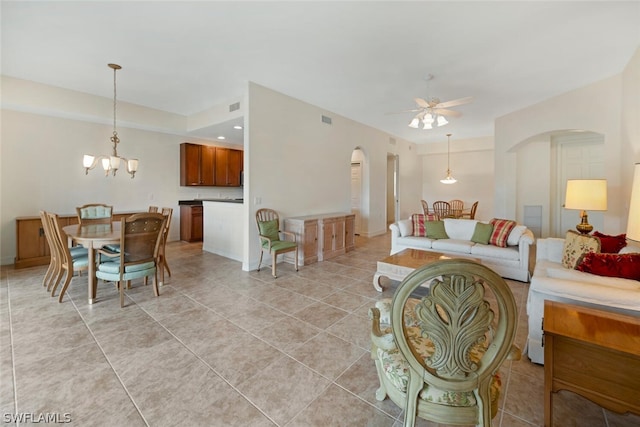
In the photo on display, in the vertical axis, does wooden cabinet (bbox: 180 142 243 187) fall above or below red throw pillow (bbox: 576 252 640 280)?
above

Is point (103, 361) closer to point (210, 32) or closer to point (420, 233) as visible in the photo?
point (210, 32)

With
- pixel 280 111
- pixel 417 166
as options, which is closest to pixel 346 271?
pixel 280 111

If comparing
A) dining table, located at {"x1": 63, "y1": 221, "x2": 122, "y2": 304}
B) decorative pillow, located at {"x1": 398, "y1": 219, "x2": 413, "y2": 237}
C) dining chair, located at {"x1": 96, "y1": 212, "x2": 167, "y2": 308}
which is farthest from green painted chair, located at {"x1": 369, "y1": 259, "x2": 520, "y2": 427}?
decorative pillow, located at {"x1": 398, "y1": 219, "x2": 413, "y2": 237}

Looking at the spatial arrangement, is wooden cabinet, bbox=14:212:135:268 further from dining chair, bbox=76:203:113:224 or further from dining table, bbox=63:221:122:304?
dining table, bbox=63:221:122:304

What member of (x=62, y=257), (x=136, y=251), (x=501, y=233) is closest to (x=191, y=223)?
(x=62, y=257)

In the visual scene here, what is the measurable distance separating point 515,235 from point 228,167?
675cm

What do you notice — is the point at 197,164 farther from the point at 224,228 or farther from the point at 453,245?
the point at 453,245

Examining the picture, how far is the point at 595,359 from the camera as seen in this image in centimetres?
137

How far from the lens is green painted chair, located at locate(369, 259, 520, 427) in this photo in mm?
1023

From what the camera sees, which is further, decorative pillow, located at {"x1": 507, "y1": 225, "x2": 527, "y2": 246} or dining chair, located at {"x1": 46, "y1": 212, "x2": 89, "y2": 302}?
decorative pillow, located at {"x1": 507, "y1": 225, "x2": 527, "y2": 246}

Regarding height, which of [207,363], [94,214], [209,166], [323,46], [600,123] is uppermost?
[323,46]

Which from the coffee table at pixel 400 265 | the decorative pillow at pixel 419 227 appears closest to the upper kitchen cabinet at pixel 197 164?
the decorative pillow at pixel 419 227

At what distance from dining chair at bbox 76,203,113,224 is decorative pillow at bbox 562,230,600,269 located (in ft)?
20.8

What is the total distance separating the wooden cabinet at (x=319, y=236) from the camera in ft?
15.8
